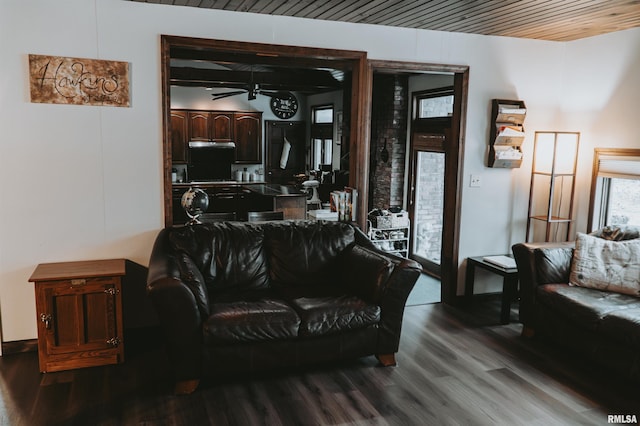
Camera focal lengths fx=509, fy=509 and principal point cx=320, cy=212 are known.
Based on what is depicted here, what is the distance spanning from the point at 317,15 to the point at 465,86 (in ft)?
5.40

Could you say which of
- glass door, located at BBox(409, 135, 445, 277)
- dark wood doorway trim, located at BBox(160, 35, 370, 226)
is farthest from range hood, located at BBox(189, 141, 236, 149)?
dark wood doorway trim, located at BBox(160, 35, 370, 226)

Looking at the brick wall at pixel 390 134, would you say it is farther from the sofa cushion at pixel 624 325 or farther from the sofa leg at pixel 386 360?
the sofa cushion at pixel 624 325

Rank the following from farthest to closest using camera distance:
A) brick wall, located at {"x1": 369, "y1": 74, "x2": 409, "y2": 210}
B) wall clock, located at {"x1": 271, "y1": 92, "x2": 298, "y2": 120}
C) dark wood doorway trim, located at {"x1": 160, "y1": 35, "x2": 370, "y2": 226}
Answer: wall clock, located at {"x1": 271, "y1": 92, "x2": 298, "y2": 120}, brick wall, located at {"x1": 369, "y1": 74, "x2": 409, "y2": 210}, dark wood doorway trim, located at {"x1": 160, "y1": 35, "x2": 370, "y2": 226}

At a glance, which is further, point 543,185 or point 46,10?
point 543,185

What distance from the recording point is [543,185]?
5355mm

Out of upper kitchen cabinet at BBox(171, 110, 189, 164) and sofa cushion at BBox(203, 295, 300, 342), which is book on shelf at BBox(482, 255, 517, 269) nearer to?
sofa cushion at BBox(203, 295, 300, 342)

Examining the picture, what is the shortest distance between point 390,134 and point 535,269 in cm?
322

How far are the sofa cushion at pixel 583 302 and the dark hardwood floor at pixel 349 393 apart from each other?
0.37m

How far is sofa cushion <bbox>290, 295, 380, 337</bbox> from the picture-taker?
11.2 ft

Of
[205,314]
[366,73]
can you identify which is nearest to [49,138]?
[205,314]

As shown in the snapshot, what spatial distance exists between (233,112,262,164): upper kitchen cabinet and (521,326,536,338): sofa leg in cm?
711

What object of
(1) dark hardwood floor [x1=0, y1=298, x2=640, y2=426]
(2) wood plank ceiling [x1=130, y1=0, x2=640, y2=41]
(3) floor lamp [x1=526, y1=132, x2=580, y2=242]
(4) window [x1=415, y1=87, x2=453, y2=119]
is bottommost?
(1) dark hardwood floor [x1=0, y1=298, x2=640, y2=426]

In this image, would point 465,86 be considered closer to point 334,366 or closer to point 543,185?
point 543,185

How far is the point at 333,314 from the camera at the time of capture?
3457mm
